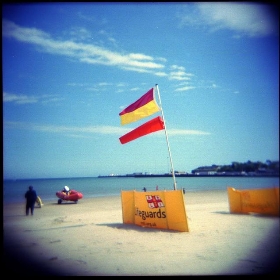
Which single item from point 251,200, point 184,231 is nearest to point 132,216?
point 184,231

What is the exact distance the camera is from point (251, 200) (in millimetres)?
9852

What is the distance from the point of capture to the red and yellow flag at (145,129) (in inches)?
328

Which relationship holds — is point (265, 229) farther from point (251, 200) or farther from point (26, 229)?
point (26, 229)

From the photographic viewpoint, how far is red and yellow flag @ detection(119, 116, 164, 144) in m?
8.34

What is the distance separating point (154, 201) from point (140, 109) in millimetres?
3564

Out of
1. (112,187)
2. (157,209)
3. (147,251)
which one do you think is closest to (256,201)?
(157,209)

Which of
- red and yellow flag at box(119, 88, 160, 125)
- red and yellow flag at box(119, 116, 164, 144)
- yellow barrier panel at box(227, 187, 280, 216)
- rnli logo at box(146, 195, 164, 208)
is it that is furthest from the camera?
yellow barrier panel at box(227, 187, 280, 216)

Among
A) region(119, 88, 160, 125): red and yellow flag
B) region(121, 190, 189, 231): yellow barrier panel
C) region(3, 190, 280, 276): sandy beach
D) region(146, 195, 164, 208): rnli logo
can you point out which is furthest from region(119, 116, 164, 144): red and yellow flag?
region(3, 190, 280, 276): sandy beach

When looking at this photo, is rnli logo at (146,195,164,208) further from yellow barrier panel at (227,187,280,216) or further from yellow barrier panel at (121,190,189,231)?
yellow barrier panel at (227,187,280,216)

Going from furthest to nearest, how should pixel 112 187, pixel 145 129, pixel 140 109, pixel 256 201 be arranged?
1. pixel 112 187
2. pixel 256 201
3. pixel 140 109
4. pixel 145 129

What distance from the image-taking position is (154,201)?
816 centimetres

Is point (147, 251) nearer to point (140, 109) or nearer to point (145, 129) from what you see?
point (145, 129)

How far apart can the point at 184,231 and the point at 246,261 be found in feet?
8.25

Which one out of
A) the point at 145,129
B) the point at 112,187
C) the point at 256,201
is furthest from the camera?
the point at 112,187
